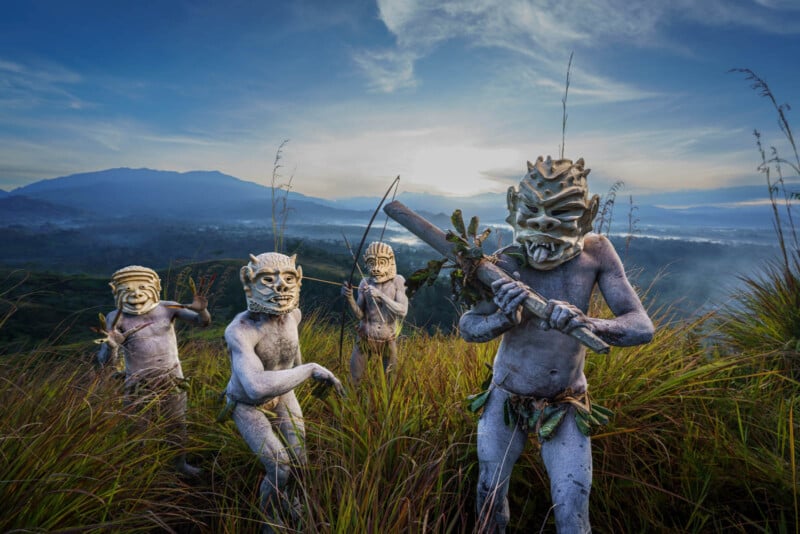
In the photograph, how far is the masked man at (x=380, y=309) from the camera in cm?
521

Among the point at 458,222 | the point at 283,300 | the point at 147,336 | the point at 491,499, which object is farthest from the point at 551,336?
the point at 147,336

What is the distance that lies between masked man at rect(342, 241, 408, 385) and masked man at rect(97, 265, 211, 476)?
72.8 inches

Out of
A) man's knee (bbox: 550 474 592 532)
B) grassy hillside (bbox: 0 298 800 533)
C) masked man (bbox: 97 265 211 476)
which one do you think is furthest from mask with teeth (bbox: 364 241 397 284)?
man's knee (bbox: 550 474 592 532)

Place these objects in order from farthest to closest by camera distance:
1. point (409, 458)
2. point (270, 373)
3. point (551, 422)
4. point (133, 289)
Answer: point (133, 289)
point (270, 373)
point (409, 458)
point (551, 422)

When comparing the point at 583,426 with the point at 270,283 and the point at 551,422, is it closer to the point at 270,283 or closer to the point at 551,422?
the point at 551,422

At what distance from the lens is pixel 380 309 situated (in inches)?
210

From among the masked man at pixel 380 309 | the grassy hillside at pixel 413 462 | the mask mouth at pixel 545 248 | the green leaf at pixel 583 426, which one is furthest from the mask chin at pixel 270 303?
the masked man at pixel 380 309

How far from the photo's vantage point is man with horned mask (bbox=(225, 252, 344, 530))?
2805mm

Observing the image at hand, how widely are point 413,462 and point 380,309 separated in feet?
9.78

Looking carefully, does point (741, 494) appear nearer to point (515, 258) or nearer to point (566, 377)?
point (566, 377)

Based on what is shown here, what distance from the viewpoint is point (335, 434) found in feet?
10.00

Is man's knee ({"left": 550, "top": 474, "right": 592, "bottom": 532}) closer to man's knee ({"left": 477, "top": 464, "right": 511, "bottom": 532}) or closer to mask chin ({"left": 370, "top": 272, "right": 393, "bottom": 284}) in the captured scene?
man's knee ({"left": 477, "top": 464, "right": 511, "bottom": 532})

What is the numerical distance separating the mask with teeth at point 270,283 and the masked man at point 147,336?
1148 mm

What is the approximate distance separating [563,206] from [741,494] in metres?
2.44
